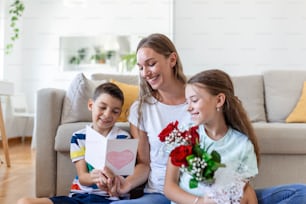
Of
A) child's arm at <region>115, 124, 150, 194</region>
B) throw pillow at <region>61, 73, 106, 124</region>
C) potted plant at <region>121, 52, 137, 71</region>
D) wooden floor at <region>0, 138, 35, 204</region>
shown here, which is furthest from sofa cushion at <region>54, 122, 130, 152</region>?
potted plant at <region>121, 52, 137, 71</region>

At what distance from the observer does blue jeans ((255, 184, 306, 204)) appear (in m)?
1.14

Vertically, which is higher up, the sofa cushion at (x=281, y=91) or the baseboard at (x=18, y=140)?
the sofa cushion at (x=281, y=91)

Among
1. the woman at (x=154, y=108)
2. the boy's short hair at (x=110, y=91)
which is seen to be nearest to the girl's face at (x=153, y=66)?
the woman at (x=154, y=108)

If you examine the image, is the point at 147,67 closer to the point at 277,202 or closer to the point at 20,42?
the point at 277,202

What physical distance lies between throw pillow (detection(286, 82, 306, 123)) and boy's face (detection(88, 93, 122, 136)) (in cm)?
150

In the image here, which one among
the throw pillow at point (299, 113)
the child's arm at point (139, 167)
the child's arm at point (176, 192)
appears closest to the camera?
the child's arm at point (176, 192)

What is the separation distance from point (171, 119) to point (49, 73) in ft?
14.3

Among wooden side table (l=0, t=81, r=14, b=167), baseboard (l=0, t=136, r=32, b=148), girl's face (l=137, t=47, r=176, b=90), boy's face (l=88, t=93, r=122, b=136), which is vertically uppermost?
girl's face (l=137, t=47, r=176, b=90)

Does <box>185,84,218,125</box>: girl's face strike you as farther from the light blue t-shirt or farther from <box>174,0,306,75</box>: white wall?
<box>174,0,306,75</box>: white wall

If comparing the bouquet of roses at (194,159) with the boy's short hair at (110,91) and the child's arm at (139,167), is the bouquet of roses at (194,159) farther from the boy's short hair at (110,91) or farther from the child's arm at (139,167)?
the boy's short hair at (110,91)

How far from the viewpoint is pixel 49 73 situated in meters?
5.46

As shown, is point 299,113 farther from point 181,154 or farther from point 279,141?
point 181,154

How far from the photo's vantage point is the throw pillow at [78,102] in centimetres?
212

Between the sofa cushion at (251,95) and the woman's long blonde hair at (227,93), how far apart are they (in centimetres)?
145
